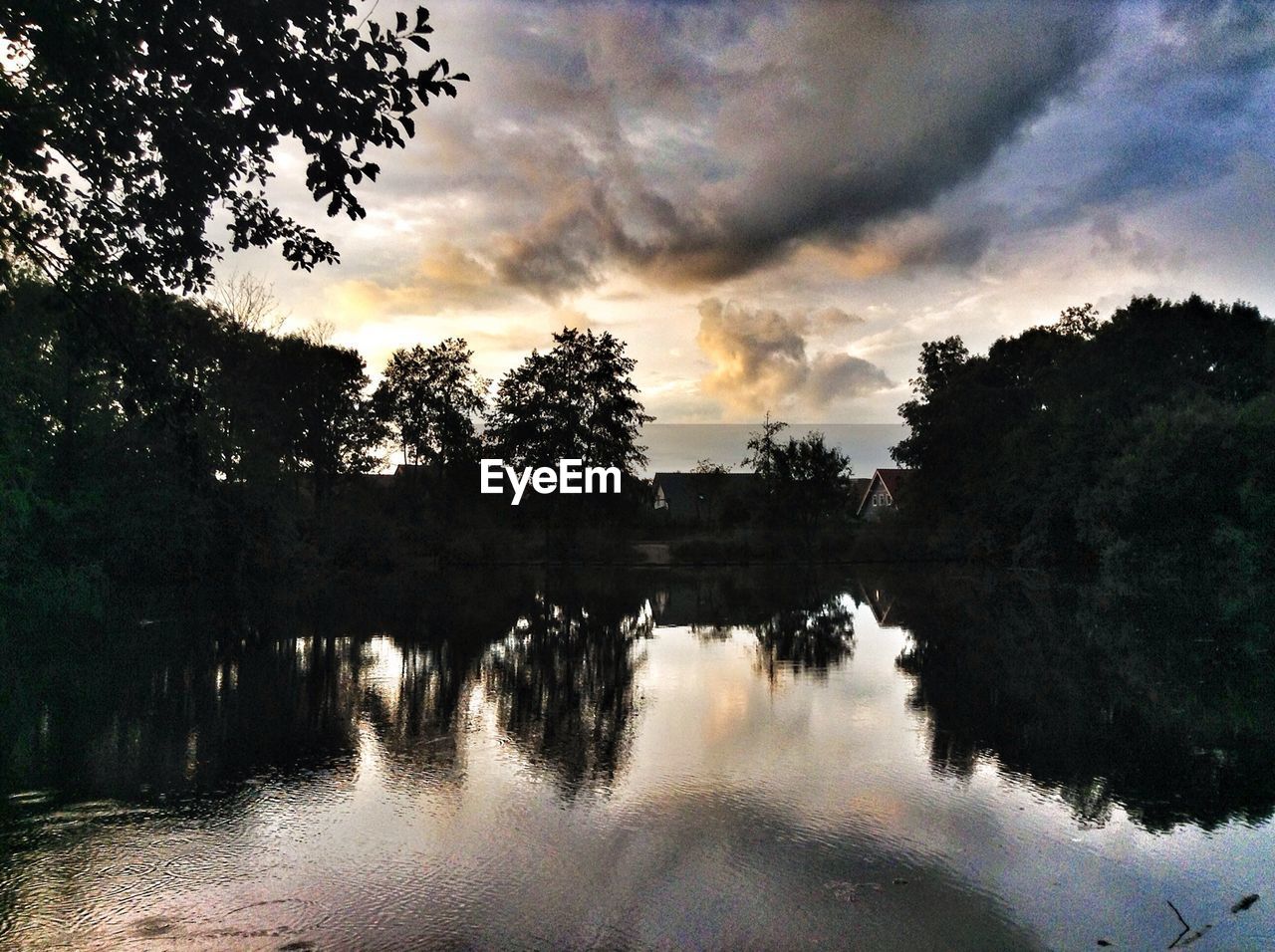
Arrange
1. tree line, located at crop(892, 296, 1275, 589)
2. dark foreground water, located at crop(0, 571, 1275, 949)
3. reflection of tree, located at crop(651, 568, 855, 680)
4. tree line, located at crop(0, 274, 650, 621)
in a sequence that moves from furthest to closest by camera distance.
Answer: tree line, located at crop(892, 296, 1275, 589), reflection of tree, located at crop(651, 568, 855, 680), tree line, located at crop(0, 274, 650, 621), dark foreground water, located at crop(0, 571, 1275, 949)

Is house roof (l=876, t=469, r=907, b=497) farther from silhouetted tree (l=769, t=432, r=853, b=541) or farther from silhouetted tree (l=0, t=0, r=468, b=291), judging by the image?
silhouetted tree (l=0, t=0, r=468, b=291)

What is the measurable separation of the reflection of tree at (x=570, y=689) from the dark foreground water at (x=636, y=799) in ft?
0.27

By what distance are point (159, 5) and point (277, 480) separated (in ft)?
93.5

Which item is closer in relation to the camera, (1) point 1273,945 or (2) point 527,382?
(1) point 1273,945

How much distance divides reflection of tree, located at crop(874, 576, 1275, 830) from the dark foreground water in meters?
0.06

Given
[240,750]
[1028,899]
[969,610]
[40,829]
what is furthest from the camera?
[969,610]

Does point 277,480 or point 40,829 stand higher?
point 277,480

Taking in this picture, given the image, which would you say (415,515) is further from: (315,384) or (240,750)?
(240,750)

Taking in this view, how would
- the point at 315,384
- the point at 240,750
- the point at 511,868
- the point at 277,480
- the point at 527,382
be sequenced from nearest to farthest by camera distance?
the point at 511,868
the point at 240,750
the point at 277,480
the point at 315,384
the point at 527,382

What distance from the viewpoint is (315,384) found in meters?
42.2

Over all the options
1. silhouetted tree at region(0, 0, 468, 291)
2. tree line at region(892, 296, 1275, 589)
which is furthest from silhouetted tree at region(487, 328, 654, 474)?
silhouetted tree at region(0, 0, 468, 291)

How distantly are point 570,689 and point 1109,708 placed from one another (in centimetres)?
678

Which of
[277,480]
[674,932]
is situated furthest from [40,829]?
[277,480]

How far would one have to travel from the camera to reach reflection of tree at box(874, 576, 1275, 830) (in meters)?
Result: 7.72
